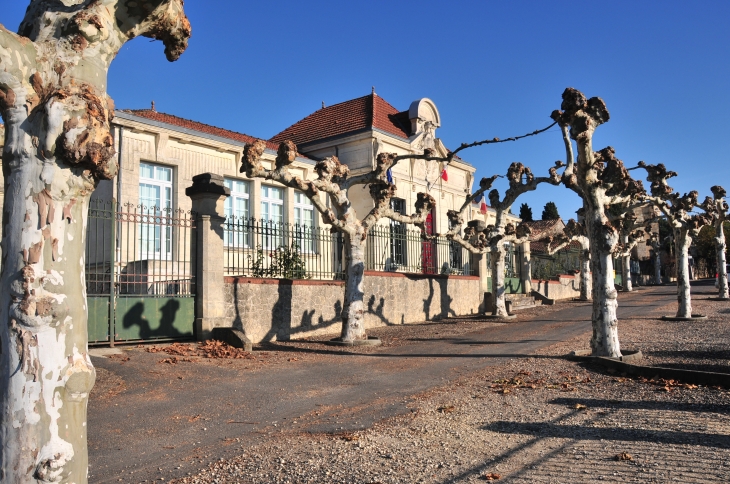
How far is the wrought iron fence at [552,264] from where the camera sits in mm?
34531

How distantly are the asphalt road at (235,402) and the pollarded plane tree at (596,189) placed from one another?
71.4 inches

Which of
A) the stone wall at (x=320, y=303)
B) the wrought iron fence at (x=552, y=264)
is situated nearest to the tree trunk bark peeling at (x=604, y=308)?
the stone wall at (x=320, y=303)

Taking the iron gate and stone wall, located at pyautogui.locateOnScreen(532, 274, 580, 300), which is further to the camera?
stone wall, located at pyautogui.locateOnScreen(532, 274, 580, 300)

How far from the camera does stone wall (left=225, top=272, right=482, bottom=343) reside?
13.7m

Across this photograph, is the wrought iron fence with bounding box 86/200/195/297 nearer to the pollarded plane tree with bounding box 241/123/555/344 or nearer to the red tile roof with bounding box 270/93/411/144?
the pollarded plane tree with bounding box 241/123/555/344

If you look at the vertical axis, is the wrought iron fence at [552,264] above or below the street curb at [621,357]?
above

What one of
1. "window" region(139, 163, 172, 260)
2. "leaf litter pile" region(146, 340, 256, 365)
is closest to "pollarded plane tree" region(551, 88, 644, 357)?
"leaf litter pile" region(146, 340, 256, 365)

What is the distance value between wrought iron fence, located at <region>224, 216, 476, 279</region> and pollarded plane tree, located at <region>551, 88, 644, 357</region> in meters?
6.02

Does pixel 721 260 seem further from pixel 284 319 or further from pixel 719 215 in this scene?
pixel 284 319

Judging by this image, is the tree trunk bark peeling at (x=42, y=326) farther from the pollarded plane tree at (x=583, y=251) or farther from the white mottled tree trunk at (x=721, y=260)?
the white mottled tree trunk at (x=721, y=260)

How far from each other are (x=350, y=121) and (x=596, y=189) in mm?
16371

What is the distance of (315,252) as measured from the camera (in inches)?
694

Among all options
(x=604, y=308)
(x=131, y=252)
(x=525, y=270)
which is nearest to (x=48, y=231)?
(x=604, y=308)

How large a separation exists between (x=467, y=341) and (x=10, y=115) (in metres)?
12.7
